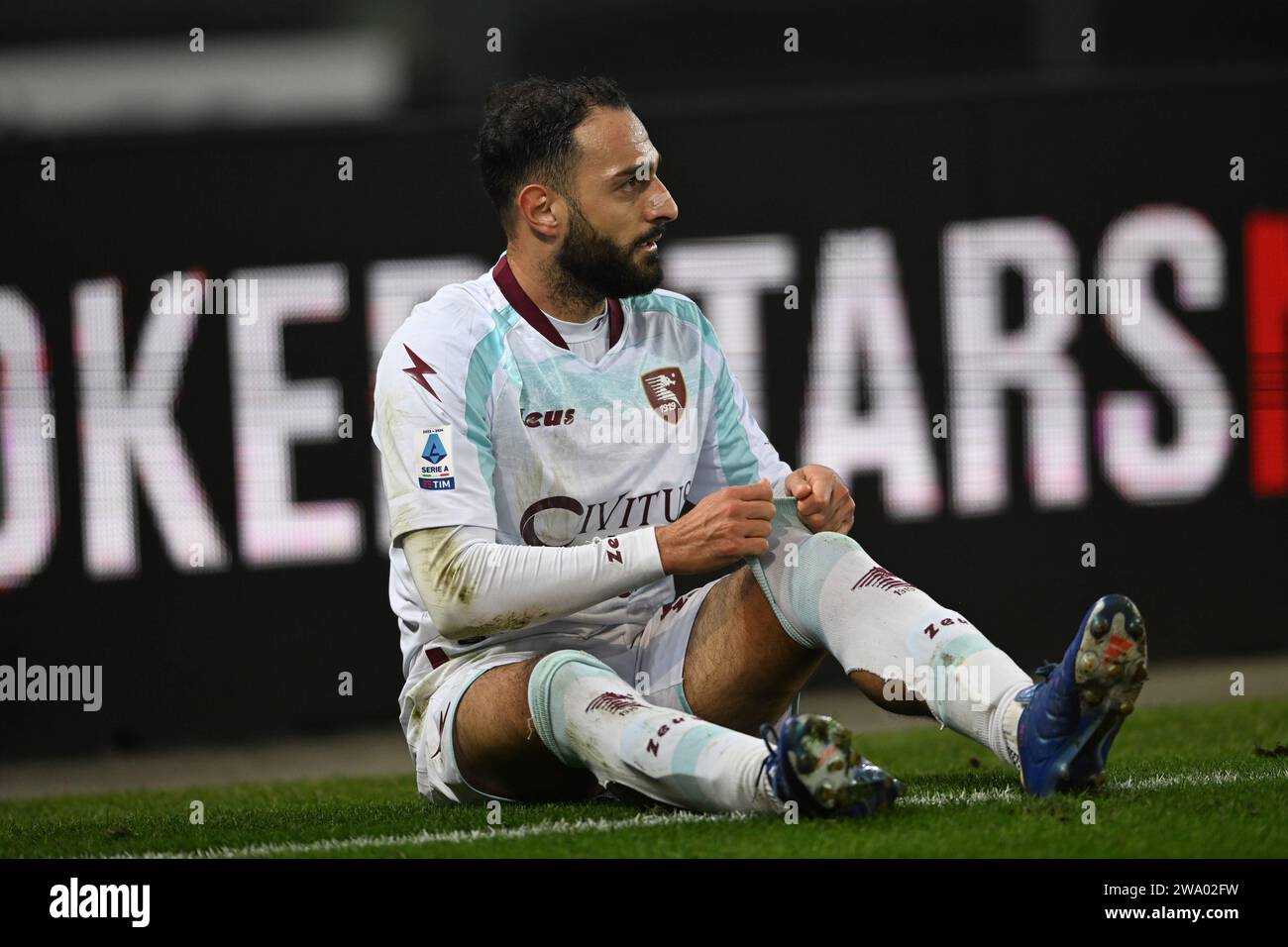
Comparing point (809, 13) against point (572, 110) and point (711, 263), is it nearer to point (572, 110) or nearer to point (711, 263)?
point (711, 263)

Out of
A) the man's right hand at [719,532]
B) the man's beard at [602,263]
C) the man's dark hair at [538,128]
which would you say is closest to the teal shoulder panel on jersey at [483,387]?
the man's beard at [602,263]

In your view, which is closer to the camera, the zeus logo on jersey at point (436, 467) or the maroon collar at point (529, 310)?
the zeus logo on jersey at point (436, 467)

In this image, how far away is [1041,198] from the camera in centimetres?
696

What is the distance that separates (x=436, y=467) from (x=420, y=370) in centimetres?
23

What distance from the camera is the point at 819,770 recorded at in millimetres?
3127

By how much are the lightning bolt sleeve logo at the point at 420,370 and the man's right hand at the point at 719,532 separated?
1.87 ft

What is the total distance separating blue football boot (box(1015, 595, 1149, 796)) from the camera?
10.1ft

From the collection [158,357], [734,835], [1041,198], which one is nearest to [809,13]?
[1041,198]

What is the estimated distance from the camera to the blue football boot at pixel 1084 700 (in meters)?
3.07
